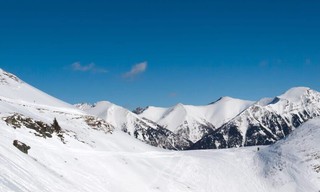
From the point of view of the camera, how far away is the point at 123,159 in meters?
58.4

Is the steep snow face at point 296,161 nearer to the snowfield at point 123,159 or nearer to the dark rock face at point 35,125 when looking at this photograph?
the snowfield at point 123,159

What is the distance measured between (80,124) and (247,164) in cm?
2818

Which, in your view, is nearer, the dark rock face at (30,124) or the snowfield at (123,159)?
the snowfield at (123,159)

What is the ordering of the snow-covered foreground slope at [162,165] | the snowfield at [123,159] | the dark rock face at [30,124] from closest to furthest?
A: the snow-covered foreground slope at [162,165] → the snowfield at [123,159] → the dark rock face at [30,124]

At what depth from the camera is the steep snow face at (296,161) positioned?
61.8 meters

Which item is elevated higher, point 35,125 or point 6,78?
point 6,78

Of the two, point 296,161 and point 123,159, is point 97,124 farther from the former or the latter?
point 296,161

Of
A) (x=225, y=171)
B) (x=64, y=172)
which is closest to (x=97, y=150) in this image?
(x=64, y=172)

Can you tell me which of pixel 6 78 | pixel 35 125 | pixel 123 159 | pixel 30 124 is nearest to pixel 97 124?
pixel 123 159

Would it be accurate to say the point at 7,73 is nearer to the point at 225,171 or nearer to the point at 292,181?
the point at 225,171

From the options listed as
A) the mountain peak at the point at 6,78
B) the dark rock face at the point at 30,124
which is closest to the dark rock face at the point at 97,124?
the dark rock face at the point at 30,124

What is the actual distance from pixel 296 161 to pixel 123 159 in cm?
2731

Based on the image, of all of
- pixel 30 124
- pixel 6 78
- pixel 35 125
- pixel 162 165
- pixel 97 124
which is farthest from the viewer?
pixel 6 78

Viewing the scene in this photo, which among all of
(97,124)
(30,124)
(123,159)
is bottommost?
(30,124)
